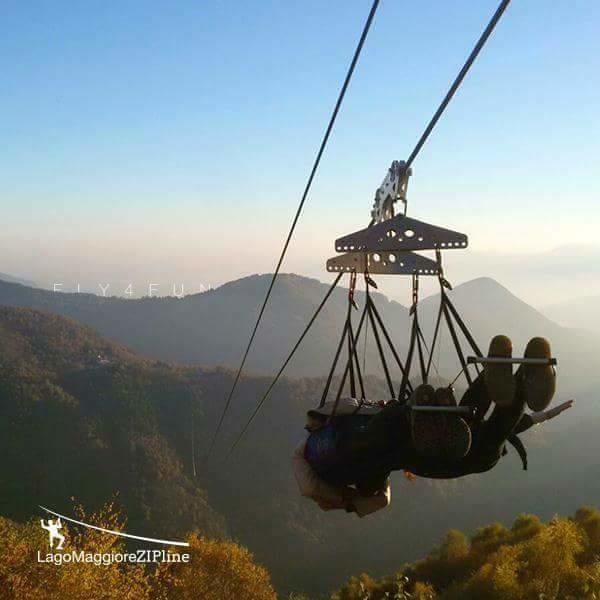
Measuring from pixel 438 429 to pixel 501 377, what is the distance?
49cm

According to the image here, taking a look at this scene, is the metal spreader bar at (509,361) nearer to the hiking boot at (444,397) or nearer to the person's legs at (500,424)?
the person's legs at (500,424)

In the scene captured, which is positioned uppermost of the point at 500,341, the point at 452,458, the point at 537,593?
the point at 500,341

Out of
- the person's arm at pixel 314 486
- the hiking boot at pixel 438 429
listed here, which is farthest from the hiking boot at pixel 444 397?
the person's arm at pixel 314 486

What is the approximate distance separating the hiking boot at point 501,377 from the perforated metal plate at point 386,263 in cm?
186

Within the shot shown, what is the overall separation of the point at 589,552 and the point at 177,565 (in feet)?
60.1

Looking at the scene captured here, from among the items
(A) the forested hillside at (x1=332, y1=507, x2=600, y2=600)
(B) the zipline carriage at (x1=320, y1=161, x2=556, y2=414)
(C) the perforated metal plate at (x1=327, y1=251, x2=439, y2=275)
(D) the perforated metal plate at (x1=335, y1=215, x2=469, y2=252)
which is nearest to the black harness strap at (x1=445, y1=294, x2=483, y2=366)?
(B) the zipline carriage at (x1=320, y1=161, x2=556, y2=414)

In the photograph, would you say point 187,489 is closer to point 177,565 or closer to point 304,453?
point 177,565

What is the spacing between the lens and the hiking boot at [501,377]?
3.35 m

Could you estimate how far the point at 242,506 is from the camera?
219 ft

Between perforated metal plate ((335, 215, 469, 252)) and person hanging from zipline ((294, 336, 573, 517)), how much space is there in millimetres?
914

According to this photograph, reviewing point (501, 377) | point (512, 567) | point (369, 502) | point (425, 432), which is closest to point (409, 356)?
point (425, 432)

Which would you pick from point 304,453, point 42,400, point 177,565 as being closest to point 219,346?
point 42,400

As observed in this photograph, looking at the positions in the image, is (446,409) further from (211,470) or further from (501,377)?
(211,470)

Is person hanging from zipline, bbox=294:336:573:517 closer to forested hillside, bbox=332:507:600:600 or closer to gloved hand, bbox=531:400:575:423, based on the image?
gloved hand, bbox=531:400:575:423
